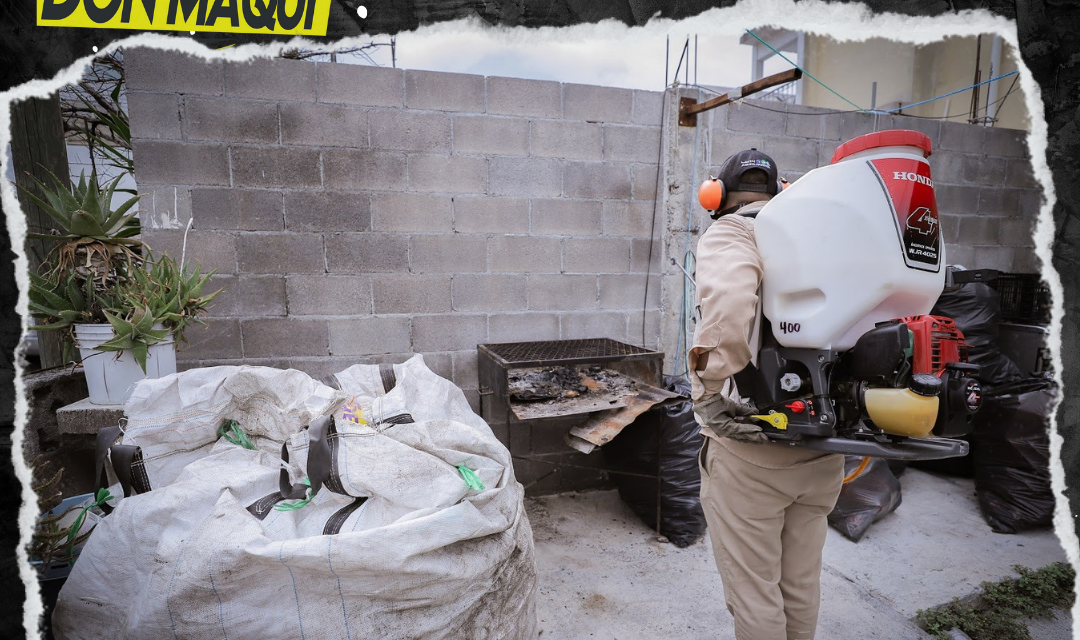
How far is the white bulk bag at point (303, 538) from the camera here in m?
1.15

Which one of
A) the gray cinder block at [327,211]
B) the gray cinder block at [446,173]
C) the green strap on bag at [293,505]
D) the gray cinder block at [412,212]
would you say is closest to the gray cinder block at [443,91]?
the gray cinder block at [446,173]

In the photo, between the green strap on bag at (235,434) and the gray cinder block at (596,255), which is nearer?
the green strap on bag at (235,434)

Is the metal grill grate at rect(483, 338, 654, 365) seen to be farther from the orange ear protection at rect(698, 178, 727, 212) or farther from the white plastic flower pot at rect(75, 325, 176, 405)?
the white plastic flower pot at rect(75, 325, 176, 405)

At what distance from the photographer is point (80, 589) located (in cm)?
125

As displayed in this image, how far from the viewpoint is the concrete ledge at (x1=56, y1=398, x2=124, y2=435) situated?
1884 mm

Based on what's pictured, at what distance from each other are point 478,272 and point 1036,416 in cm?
301

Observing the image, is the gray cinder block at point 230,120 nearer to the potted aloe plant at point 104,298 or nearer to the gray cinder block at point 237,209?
the gray cinder block at point 237,209

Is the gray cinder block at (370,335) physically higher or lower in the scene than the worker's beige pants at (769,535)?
higher

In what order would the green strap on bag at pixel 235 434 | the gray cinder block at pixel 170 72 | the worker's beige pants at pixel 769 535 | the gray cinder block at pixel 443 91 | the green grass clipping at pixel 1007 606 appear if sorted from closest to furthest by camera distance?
the worker's beige pants at pixel 769 535 → the green strap on bag at pixel 235 434 → the green grass clipping at pixel 1007 606 → the gray cinder block at pixel 170 72 → the gray cinder block at pixel 443 91

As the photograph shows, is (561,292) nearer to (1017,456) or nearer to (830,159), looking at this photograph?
(830,159)

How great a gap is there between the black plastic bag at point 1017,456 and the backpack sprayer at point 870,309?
171 centimetres

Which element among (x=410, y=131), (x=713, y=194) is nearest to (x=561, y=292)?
(x=410, y=131)

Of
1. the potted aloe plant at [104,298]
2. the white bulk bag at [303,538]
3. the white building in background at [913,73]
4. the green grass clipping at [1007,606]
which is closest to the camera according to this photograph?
the white bulk bag at [303,538]

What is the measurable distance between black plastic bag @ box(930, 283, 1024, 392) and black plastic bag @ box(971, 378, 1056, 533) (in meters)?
0.27
